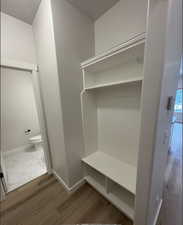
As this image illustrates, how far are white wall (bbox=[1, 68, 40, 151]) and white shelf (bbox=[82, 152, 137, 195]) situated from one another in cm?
260

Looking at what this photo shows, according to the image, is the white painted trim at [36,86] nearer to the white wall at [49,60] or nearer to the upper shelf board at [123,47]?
the white wall at [49,60]

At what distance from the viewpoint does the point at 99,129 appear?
184 centimetres

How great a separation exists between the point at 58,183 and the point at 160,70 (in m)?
2.21

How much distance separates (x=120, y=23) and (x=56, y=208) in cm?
266

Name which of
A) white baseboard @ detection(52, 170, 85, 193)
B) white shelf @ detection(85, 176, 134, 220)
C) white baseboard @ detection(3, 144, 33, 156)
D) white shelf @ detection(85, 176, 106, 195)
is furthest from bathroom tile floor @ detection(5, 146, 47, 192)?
white shelf @ detection(85, 176, 134, 220)

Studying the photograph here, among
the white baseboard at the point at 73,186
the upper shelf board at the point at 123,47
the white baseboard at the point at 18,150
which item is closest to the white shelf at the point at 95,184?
the white baseboard at the point at 73,186

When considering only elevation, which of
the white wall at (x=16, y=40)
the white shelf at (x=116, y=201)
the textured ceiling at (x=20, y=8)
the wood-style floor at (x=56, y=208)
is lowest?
the wood-style floor at (x=56, y=208)

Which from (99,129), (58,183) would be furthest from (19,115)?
(99,129)

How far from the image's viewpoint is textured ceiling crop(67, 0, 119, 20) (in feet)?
4.27

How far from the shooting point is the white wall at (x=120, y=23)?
1.14m

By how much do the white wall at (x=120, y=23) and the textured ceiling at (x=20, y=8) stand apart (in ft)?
2.95

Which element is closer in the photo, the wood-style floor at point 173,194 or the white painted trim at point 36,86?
the wood-style floor at point 173,194

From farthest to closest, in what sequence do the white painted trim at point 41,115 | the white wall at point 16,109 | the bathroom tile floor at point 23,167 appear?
the white wall at point 16,109 → the bathroom tile floor at point 23,167 → the white painted trim at point 41,115

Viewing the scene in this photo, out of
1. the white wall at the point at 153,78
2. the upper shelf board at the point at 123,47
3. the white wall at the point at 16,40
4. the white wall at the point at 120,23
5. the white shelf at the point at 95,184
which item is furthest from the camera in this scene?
the white shelf at the point at 95,184
